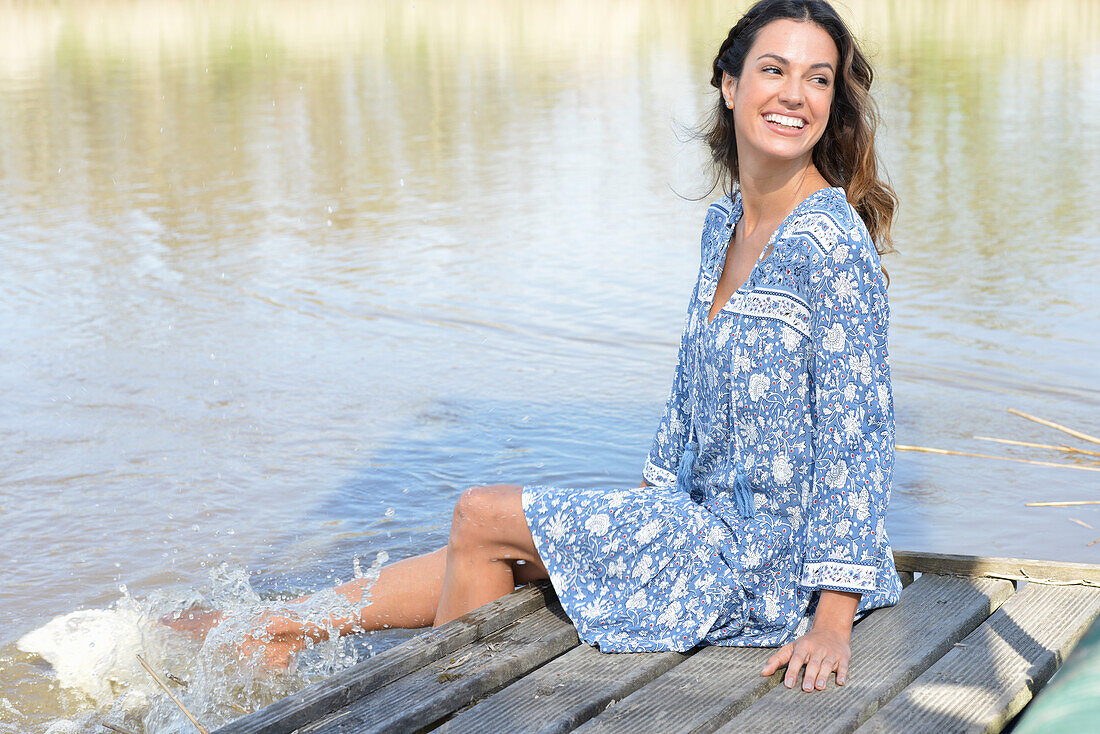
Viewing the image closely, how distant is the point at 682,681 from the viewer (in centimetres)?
246

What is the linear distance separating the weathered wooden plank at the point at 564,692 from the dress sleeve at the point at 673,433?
21.7 inches

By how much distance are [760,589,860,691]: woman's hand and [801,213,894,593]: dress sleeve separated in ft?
0.15

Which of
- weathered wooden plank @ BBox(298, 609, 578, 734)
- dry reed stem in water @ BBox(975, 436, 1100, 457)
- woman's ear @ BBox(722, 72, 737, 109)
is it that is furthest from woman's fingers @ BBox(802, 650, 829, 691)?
dry reed stem in water @ BBox(975, 436, 1100, 457)

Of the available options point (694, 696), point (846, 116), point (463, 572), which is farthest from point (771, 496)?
point (846, 116)

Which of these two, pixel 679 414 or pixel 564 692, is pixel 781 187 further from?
pixel 564 692

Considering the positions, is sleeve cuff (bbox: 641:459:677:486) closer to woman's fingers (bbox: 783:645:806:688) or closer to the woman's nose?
woman's fingers (bbox: 783:645:806:688)

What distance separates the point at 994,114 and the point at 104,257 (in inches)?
376

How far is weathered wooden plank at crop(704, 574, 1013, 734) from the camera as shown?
2305mm

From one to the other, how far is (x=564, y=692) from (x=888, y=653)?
671 mm

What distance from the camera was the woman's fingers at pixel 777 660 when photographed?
8.05 ft

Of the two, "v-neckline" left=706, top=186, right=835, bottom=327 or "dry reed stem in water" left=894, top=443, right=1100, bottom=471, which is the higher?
"v-neckline" left=706, top=186, right=835, bottom=327

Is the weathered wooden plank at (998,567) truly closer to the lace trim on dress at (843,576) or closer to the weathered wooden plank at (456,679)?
the lace trim on dress at (843,576)

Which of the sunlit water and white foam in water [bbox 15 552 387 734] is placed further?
the sunlit water

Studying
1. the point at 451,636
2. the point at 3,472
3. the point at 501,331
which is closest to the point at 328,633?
the point at 451,636
